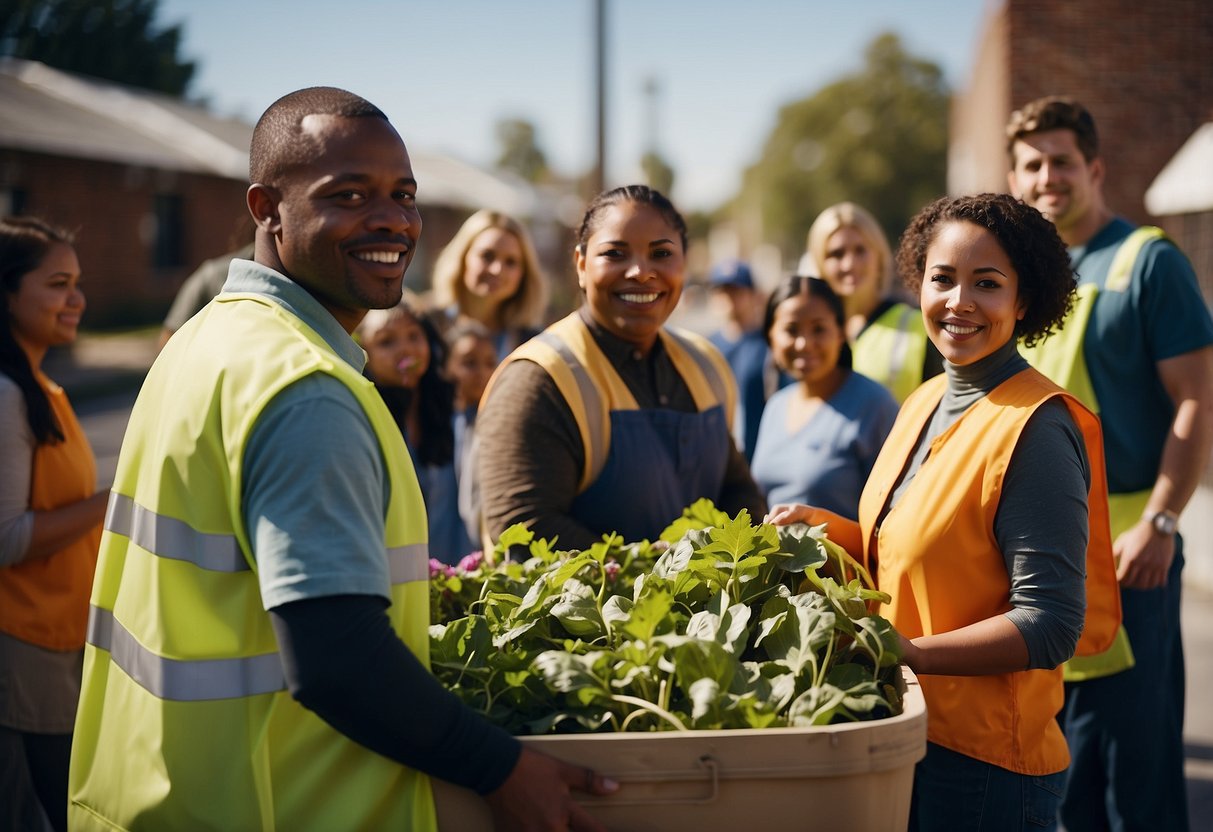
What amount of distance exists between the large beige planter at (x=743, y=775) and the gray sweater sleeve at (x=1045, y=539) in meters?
0.65

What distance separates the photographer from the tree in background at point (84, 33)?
7672 mm

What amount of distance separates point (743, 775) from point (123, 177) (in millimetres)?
23207

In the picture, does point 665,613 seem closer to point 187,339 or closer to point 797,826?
point 797,826

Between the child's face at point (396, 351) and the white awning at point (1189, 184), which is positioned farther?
the white awning at point (1189, 184)

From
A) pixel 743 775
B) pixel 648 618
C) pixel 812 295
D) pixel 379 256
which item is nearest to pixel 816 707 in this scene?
pixel 743 775

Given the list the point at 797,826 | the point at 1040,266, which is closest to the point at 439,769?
the point at 797,826

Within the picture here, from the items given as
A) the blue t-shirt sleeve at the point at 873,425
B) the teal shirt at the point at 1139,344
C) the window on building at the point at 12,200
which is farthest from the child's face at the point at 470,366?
the window on building at the point at 12,200

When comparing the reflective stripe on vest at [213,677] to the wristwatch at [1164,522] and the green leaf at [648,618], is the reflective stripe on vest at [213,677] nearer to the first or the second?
the green leaf at [648,618]

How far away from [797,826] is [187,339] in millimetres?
1160

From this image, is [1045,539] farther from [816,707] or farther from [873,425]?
[873,425]

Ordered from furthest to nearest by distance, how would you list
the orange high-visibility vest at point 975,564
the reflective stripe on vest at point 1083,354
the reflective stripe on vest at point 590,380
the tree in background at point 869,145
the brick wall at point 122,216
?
the tree in background at point 869,145 < the brick wall at point 122,216 < the reflective stripe on vest at point 1083,354 < the reflective stripe on vest at point 590,380 < the orange high-visibility vest at point 975,564

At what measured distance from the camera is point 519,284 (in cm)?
555

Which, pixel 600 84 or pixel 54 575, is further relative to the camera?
pixel 600 84

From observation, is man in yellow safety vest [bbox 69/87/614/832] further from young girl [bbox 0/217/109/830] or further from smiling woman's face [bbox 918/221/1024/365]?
young girl [bbox 0/217/109/830]
